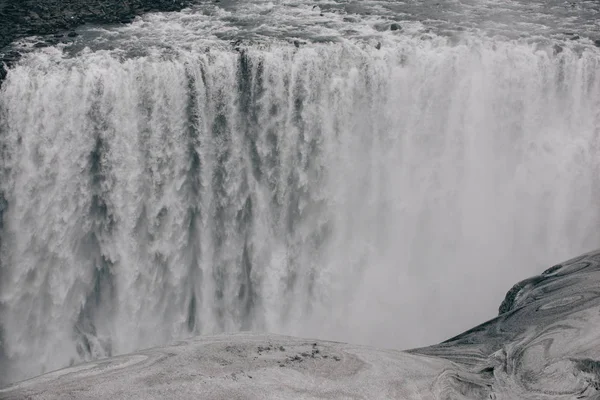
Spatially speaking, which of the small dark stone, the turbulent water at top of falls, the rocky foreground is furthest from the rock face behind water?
the rocky foreground

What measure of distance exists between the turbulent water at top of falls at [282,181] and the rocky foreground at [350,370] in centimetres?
868

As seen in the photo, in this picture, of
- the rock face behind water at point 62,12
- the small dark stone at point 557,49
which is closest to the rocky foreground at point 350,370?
the small dark stone at point 557,49

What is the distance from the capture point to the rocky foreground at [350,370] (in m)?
11.3

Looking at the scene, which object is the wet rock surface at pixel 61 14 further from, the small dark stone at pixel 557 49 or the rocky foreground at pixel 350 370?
the rocky foreground at pixel 350 370

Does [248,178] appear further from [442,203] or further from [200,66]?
[442,203]

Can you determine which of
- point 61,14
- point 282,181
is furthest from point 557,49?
point 61,14

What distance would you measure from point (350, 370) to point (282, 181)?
1114cm

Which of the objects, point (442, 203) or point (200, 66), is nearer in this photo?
point (200, 66)

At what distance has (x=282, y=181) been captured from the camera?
23.1 metres

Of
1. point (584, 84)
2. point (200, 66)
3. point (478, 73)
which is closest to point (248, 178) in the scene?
point (200, 66)

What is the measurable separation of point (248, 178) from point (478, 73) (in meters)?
6.36

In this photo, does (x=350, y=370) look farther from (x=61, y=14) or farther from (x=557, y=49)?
(x=61, y=14)

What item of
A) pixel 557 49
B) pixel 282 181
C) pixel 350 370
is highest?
pixel 557 49

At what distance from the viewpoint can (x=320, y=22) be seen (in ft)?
83.1
